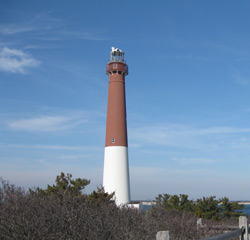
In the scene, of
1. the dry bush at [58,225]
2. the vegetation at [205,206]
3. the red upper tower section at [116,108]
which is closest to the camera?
the dry bush at [58,225]

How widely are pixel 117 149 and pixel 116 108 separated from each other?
3164mm

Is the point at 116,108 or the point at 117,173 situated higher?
the point at 116,108

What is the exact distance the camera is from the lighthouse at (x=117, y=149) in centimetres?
2573

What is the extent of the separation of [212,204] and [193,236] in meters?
12.9

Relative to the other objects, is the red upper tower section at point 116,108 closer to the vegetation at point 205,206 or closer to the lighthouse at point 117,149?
the lighthouse at point 117,149

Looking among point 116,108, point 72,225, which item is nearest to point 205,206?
point 116,108

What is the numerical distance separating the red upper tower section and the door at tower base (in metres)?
0.60

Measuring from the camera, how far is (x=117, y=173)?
25.8 meters

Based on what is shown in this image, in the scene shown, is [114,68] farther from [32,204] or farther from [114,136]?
[32,204]

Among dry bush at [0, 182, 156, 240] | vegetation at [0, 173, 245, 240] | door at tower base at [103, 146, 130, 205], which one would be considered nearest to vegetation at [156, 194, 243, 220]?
door at tower base at [103, 146, 130, 205]

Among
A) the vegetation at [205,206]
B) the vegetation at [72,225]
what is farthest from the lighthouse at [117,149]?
the vegetation at [72,225]

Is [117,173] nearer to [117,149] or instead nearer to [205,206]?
[117,149]

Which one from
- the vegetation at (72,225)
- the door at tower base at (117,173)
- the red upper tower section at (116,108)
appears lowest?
the vegetation at (72,225)

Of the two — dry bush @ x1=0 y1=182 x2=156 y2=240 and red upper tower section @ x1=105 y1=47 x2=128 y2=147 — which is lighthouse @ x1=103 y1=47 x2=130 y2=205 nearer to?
red upper tower section @ x1=105 y1=47 x2=128 y2=147
